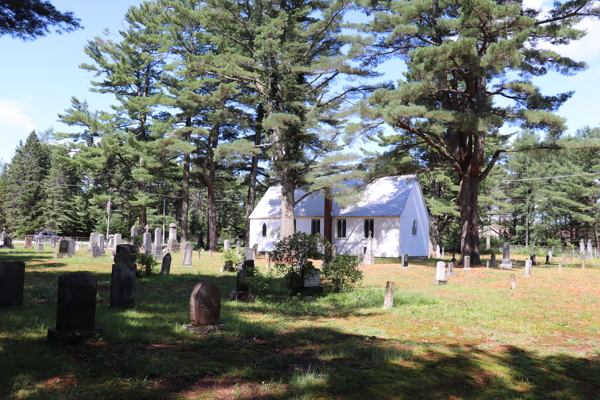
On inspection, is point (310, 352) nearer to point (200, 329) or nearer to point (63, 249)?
point (200, 329)

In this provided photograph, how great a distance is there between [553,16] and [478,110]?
19.2 feet

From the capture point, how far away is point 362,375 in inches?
212

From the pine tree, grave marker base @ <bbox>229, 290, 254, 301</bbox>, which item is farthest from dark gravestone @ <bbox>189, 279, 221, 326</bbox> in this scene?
the pine tree

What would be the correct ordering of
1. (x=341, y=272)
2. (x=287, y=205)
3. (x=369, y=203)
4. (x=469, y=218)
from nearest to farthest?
(x=341, y=272) < (x=469, y=218) < (x=287, y=205) < (x=369, y=203)

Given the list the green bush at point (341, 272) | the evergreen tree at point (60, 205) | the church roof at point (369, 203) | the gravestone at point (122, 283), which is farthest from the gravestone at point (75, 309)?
the evergreen tree at point (60, 205)

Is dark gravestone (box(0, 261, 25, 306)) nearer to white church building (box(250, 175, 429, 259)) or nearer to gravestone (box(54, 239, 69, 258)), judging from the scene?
gravestone (box(54, 239, 69, 258))

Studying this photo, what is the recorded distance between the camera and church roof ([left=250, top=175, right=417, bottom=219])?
33.1 meters

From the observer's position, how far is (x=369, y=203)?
114 feet

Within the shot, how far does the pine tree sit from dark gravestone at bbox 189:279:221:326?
14.9 meters

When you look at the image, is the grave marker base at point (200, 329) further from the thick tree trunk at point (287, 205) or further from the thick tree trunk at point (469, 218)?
the thick tree trunk at point (287, 205)

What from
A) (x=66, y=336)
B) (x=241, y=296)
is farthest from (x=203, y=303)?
(x=241, y=296)

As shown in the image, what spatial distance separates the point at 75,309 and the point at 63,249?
1868 centimetres

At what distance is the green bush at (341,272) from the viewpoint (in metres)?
13.3

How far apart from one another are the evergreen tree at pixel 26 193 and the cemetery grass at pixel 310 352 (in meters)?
54.7
